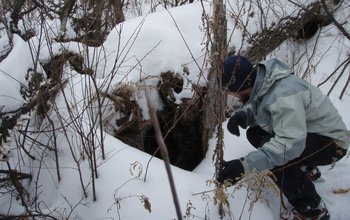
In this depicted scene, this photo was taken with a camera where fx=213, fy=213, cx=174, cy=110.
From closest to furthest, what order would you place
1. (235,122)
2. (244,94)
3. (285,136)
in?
(285,136) → (244,94) → (235,122)

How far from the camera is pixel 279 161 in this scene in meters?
1.23

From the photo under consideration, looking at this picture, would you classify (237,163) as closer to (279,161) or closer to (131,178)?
(279,161)

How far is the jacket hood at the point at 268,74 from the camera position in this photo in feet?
4.36

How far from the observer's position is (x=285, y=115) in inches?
47.7

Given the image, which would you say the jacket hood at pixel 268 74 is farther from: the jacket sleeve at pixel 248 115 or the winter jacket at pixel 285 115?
the jacket sleeve at pixel 248 115

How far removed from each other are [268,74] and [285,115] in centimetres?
30

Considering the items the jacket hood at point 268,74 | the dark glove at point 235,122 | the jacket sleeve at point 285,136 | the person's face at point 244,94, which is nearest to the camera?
the jacket sleeve at point 285,136

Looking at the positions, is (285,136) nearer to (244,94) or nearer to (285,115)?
(285,115)

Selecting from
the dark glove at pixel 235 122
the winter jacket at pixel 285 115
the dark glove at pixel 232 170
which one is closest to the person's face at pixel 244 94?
the winter jacket at pixel 285 115

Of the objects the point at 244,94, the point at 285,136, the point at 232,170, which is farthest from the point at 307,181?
the point at 244,94

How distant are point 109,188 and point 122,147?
0.35m

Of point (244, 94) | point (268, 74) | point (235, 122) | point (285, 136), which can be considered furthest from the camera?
point (235, 122)

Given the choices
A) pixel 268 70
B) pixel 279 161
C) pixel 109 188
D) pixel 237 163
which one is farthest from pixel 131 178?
pixel 268 70

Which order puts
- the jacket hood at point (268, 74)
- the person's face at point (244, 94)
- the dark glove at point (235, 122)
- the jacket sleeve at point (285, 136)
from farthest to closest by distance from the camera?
the dark glove at point (235, 122) < the person's face at point (244, 94) < the jacket hood at point (268, 74) < the jacket sleeve at point (285, 136)
